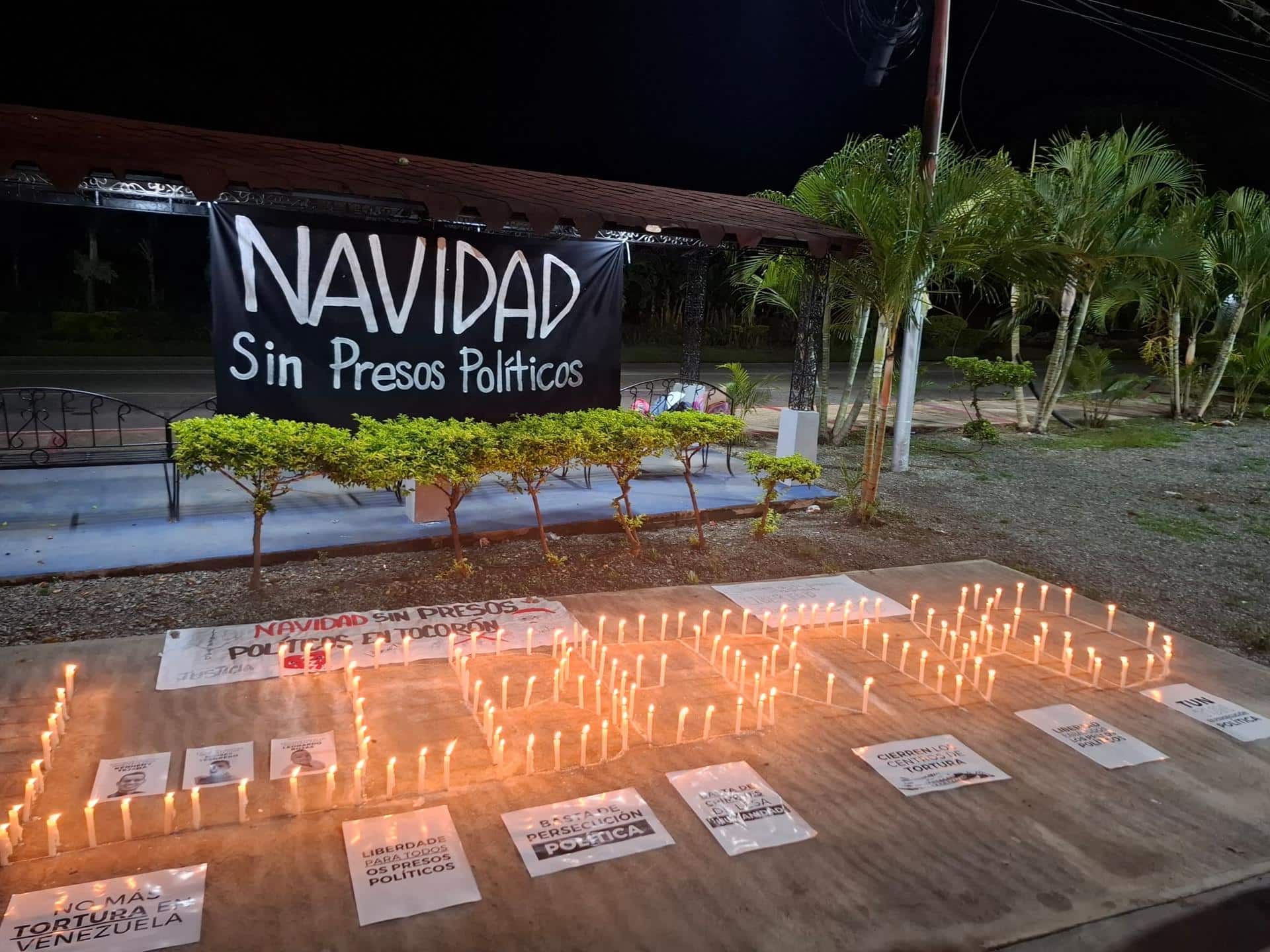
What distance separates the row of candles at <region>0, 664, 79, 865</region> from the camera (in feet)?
9.30

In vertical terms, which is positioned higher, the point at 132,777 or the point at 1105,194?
the point at 1105,194

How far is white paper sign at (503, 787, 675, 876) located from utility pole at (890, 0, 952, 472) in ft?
17.2

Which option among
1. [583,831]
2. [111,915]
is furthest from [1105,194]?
[111,915]

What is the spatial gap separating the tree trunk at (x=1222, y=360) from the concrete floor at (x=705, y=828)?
1429 cm

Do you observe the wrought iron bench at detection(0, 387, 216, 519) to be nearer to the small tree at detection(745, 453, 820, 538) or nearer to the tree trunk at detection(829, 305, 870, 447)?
the small tree at detection(745, 453, 820, 538)

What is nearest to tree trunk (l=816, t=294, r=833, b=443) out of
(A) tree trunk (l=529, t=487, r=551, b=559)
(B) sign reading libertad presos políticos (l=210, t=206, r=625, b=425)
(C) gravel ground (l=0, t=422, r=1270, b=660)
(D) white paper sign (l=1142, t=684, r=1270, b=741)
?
(C) gravel ground (l=0, t=422, r=1270, b=660)

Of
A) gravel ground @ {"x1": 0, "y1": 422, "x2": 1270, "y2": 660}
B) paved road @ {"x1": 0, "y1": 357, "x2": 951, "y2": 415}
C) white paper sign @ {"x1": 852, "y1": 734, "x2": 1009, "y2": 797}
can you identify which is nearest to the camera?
white paper sign @ {"x1": 852, "y1": 734, "x2": 1009, "y2": 797}

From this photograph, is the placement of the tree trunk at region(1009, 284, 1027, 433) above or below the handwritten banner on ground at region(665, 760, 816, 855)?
above

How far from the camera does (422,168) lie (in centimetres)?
673

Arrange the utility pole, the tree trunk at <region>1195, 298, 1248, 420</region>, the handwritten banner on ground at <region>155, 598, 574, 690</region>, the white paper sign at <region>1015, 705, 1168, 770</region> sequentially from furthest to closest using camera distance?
the tree trunk at <region>1195, 298, 1248, 420</region> → the utility pole → the handwritten banner on ground at <region>155, 598, 574, 690</region> → the white paper sign at <region>1015, 705, 1168, 770</region>

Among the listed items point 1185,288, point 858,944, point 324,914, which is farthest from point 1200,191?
point 324,914

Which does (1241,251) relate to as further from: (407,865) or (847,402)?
(407,865)

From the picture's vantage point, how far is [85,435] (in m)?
9.70

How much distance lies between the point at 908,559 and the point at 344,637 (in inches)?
177
